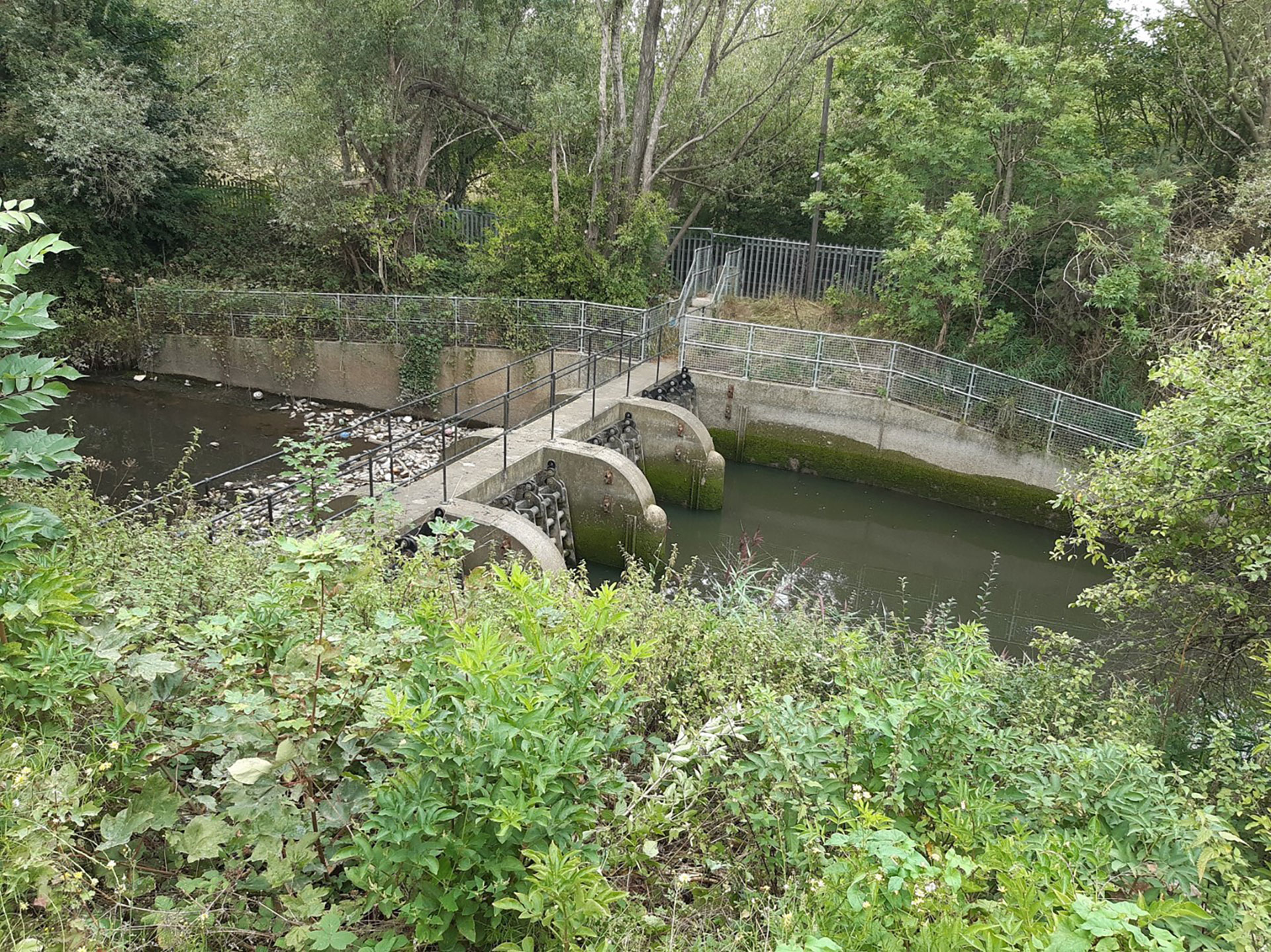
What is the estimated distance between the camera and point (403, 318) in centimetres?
1831

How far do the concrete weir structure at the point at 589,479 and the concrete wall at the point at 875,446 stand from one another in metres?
2.04

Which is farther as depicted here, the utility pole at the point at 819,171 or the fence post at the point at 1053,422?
the utility pole at the point at 819,171

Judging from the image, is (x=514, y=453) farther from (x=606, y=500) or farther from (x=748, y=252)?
(x=748, y=252)

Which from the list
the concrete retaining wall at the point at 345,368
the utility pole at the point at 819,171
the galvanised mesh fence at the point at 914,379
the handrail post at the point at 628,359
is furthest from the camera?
the utility pole at the point at 819,171

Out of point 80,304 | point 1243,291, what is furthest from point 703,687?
point 80,304

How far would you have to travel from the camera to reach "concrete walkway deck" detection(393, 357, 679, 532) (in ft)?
31.8

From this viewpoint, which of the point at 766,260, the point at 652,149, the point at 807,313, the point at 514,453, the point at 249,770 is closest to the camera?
the point at 249,770

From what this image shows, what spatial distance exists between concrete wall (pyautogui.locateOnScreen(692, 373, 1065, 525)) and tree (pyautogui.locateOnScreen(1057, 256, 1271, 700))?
26.8 ft

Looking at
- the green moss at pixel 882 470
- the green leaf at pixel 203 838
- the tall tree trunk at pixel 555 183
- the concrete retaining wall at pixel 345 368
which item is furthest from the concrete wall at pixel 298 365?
the green leaf at pixel 203 838

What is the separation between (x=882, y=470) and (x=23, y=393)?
1455cm

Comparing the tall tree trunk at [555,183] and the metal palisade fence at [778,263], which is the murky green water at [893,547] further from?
the tall tree trunk at [555,183]

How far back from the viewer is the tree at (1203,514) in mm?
5594

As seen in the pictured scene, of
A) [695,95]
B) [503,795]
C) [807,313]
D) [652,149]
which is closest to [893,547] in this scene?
[807,313]

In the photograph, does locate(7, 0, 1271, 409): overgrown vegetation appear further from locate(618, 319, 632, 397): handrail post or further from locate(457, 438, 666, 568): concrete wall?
locate(457, 438, 666, 568): concrete wall
